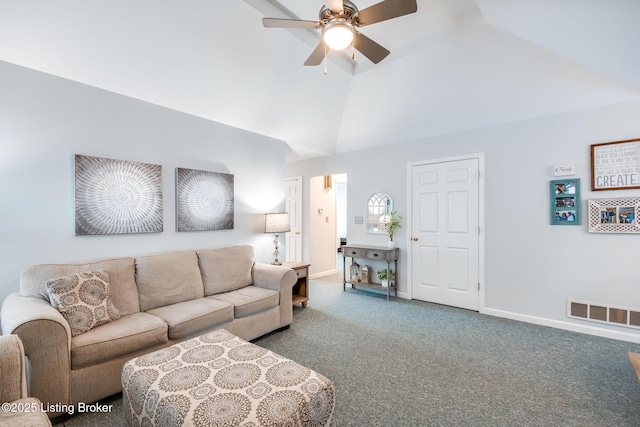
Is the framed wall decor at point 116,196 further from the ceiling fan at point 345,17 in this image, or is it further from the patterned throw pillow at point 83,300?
the ceiling fan at point 345,17

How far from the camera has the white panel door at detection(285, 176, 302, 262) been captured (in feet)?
18.8

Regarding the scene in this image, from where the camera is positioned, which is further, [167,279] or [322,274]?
[322,274]

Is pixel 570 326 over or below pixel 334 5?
below

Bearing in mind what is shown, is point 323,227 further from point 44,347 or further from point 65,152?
point 44,347

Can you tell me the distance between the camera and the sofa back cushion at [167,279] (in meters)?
2.57

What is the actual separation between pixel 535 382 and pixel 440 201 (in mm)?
2389

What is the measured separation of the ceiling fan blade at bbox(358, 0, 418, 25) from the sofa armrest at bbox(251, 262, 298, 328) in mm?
2445

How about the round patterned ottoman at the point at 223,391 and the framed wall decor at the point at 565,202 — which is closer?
the round patterned ottoman at the point at 223,391

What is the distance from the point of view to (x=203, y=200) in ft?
11.1

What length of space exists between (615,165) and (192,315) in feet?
14.2

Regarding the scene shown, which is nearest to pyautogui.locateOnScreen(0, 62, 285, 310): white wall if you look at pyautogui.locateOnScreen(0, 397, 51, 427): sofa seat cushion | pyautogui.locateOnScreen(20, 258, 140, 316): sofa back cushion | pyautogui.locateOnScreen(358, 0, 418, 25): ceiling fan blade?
pyautogui.locateOnScreen(20, 258, 140, 316): sofa back cushion

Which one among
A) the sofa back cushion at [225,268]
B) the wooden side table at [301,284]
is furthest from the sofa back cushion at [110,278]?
the wooden side table at [301,284]

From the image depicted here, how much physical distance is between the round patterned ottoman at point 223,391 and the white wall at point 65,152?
1.49 metres

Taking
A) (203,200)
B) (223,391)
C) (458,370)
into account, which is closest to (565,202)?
(458,370)
